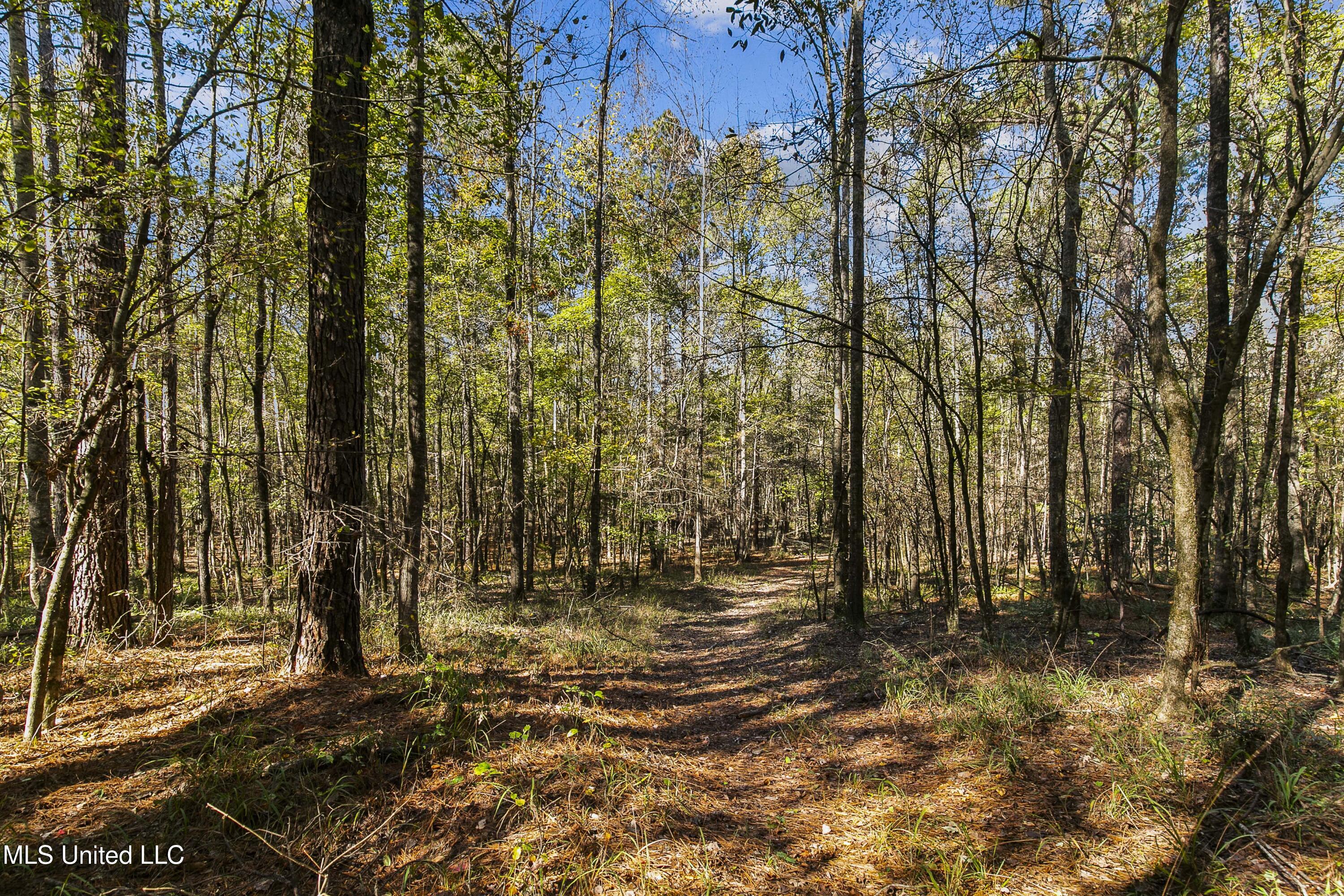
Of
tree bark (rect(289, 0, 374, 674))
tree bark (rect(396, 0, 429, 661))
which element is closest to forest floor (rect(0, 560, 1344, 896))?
tree bark (rect(396, 0, 429, 661))

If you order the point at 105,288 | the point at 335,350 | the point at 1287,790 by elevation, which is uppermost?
the point at 105,288

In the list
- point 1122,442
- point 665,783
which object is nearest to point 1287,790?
point 665,783

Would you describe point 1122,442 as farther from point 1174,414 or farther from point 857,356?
point 1174,414

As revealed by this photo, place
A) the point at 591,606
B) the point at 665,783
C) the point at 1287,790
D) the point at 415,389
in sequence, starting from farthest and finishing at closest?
the point at 591,606 → the point at 415,389 → the point at 665,783 → the point at 1287,790

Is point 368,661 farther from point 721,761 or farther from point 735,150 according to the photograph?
point 735,150

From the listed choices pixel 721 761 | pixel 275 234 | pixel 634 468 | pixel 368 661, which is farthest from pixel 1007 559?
pixel 275 234

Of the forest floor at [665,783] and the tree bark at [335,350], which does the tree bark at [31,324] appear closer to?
the forest floor at [665,783]

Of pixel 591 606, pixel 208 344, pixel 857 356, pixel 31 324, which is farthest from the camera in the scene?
pixel 591 606

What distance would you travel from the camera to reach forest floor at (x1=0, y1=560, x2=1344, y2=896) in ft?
8.67

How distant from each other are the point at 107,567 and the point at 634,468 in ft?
30.1

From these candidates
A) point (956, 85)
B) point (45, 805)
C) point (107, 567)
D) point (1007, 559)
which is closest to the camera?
point (45, 805)

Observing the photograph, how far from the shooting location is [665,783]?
12.1 ft

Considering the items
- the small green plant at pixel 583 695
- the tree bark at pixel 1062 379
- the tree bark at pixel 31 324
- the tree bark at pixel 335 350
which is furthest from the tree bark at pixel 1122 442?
the tree bark at pixel 31 324

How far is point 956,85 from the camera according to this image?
4.28 m
